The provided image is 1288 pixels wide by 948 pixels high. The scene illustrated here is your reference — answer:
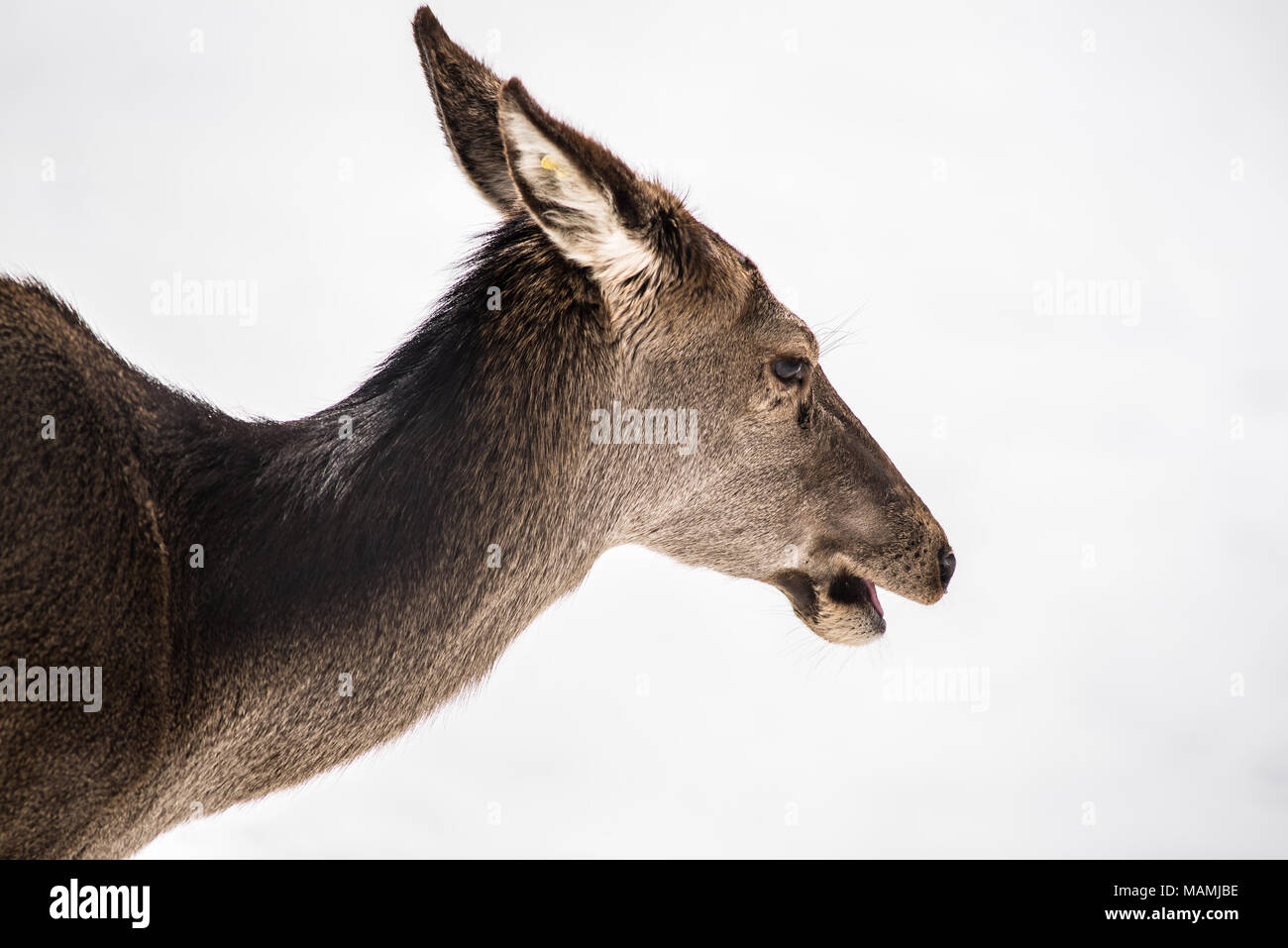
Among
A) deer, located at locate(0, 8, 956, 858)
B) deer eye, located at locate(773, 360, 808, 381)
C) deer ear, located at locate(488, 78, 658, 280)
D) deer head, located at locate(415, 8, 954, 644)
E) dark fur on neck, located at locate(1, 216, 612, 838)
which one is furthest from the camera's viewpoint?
deer eye, located at locate(773, 360, 808, 381)

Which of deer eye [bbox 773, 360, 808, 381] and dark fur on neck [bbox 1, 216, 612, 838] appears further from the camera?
deer eye [bbox 773, 360, 808, 381]

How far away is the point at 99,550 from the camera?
12.6 feet

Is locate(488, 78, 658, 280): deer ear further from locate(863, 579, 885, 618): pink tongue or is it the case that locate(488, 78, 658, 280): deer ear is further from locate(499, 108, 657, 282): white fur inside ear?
locate(863, 579, 885, 618): pink tongue

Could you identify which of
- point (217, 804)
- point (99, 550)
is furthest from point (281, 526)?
point (217, 804)

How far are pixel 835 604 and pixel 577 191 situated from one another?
2016 millimetres

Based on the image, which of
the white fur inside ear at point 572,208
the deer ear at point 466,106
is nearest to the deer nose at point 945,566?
the white fur inside ear at point 572,208

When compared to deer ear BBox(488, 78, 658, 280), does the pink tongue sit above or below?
below

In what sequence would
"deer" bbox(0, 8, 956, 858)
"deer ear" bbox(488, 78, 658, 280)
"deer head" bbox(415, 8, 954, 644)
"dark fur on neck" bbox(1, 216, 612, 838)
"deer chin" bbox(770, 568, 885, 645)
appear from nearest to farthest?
"deer ear" bbox(488, 78, 658, 280) → "deer" bbox(0, 8, 956, 858) → "dark fur on neck" bbox(1, 216, 612, 838) → "deer head" bbox(415, 8, 954, 644) → "deer chin" bbox(770, 568, 885, 645)

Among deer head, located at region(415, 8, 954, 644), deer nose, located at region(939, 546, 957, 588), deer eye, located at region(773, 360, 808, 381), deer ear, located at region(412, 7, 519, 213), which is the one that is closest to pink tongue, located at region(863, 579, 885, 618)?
deer head, located at region(415, 8, 954, 644)

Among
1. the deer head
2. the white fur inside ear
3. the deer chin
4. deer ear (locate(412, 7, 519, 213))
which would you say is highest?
deer ear (locate(412, 7, 519, 213))

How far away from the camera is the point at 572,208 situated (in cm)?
398

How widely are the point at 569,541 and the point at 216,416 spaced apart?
1393 mm

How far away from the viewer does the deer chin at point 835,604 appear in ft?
16.3

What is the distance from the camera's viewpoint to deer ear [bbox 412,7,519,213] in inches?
186
